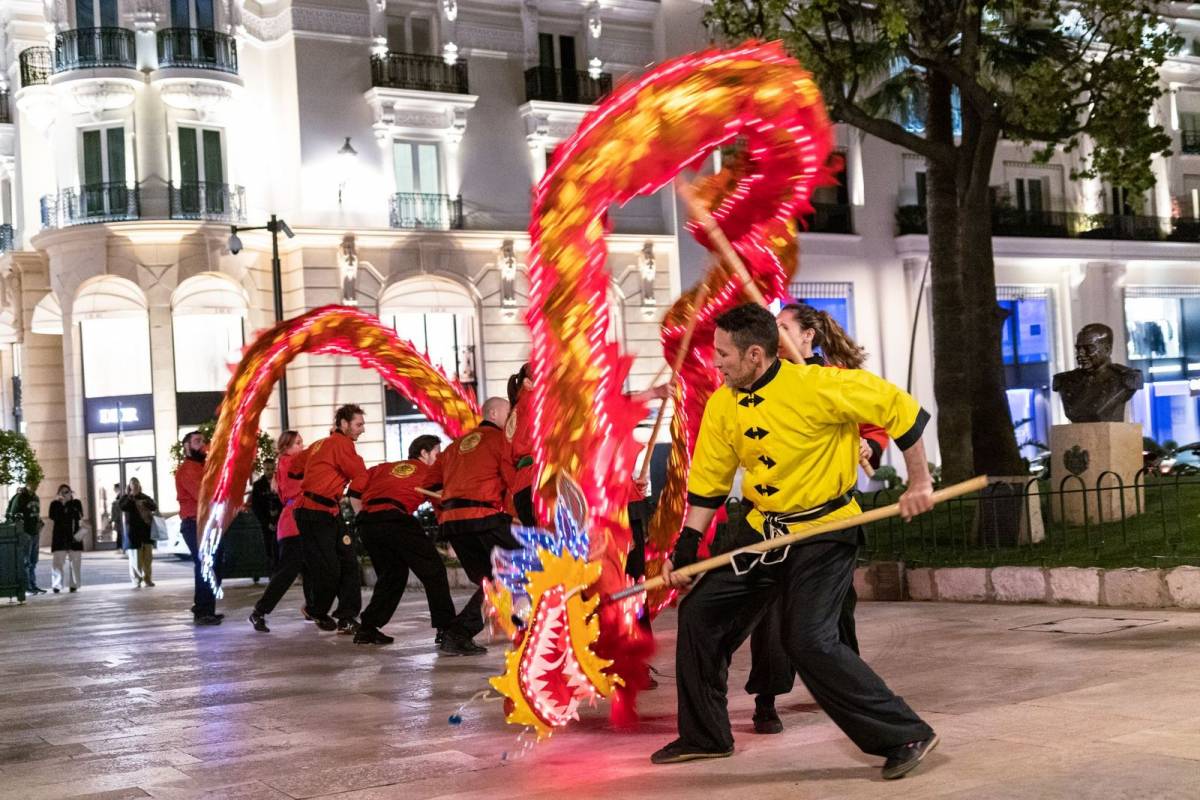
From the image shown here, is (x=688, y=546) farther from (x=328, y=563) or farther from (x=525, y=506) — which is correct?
(x=328, y=563)

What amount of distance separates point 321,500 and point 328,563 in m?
0.69

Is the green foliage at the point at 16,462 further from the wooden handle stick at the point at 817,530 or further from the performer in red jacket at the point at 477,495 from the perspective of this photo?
the wooden handle stick at the point at 817,530

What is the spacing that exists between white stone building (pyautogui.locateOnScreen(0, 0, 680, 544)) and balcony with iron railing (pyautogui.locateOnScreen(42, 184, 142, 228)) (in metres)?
0.05

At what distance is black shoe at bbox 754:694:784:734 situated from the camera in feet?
23.5

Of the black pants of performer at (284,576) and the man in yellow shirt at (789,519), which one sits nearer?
the man in yellow shirt at (789,519)

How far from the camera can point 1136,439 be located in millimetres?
14516

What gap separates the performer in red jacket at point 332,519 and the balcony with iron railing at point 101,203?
2015 cm

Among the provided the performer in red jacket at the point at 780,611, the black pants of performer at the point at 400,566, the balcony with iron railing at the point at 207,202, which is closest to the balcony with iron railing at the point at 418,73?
the balcony with iron railing at the point at 207,202

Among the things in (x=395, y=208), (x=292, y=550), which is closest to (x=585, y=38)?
(x=395, y=208)

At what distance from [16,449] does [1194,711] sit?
2749 cm

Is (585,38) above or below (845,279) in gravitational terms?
above

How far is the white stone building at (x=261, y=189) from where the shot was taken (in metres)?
32.6

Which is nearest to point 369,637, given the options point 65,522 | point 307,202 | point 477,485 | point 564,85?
point 477,485

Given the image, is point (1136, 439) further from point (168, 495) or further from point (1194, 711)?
point (168, 495)
